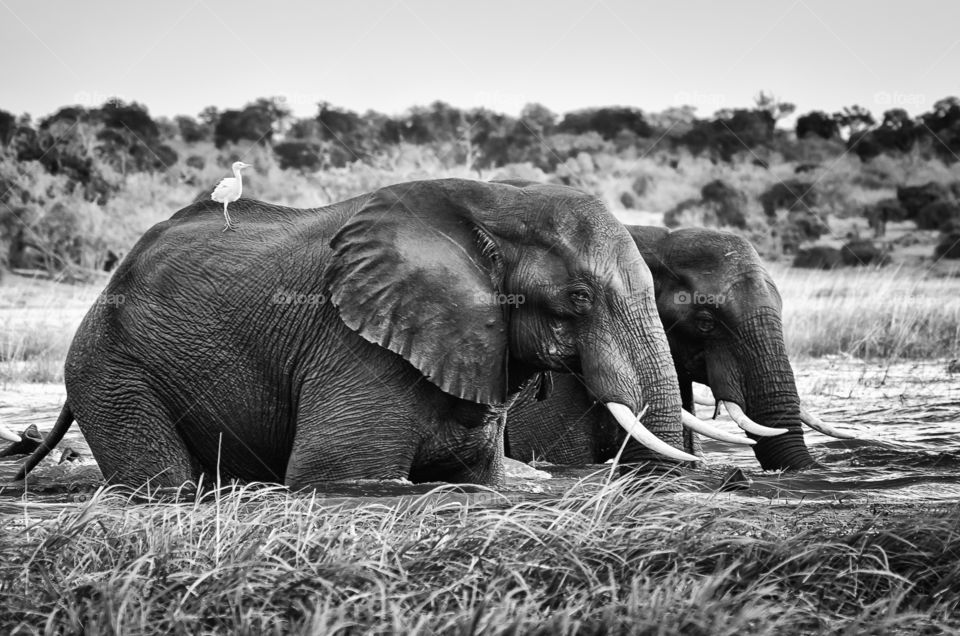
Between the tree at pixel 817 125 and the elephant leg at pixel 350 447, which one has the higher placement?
the tree at pixel 817 125

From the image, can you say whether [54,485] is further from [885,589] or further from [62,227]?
[62,227]

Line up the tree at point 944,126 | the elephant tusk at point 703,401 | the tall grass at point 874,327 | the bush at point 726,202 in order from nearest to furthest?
the elephant tusk at point 703,401, the tall grass at point 874,327, the bush at point 726,202, the tree at point 944,126

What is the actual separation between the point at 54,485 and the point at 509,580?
15.3 ft

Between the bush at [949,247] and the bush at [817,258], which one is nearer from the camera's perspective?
the bush at [817,258]

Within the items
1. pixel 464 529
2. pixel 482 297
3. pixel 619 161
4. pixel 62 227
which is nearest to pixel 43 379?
pixel 482 297

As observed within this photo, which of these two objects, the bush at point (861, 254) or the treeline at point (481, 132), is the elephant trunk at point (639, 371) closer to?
the bush at point (861, 254)

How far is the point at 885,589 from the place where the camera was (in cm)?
548

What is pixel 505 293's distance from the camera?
7363mm

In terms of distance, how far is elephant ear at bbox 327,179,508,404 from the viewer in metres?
7.25
